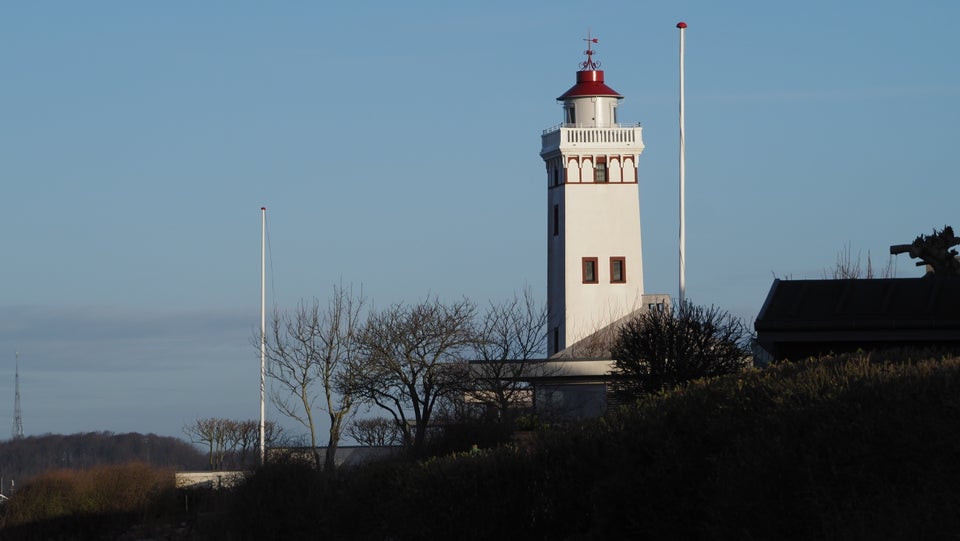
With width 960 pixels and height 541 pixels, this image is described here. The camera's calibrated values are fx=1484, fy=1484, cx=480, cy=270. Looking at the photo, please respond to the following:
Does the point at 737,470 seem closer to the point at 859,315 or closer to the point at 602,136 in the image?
the point at 859,315

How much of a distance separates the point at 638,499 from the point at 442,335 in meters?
31.1

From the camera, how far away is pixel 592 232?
228ft

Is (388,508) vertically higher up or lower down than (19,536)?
higher up

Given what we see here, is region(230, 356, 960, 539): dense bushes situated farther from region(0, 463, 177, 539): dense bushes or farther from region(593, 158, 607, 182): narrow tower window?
region(593, 158, 607, 182): narrow tower window

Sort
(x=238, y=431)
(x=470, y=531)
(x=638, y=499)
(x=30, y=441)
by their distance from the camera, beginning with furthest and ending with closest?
(x=30, y=441), (x=238, y=431), (x=470, y=531), (x=638, y=499)

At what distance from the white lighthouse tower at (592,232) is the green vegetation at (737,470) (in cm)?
4651

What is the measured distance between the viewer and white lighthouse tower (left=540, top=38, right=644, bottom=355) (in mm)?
68500

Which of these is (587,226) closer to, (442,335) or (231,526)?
(442,335)

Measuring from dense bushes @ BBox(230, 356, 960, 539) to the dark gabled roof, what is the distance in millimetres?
6401

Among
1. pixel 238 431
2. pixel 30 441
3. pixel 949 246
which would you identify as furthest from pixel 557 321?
pixel 949 246

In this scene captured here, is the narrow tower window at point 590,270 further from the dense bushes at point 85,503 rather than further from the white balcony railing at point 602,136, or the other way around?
the dense bushes at point 85,503

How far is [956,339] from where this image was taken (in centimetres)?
2283

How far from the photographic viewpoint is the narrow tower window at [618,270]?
69.2 m

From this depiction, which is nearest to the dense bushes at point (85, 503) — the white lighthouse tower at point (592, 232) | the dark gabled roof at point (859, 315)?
the white lighthouse tower at point (592, 232)
